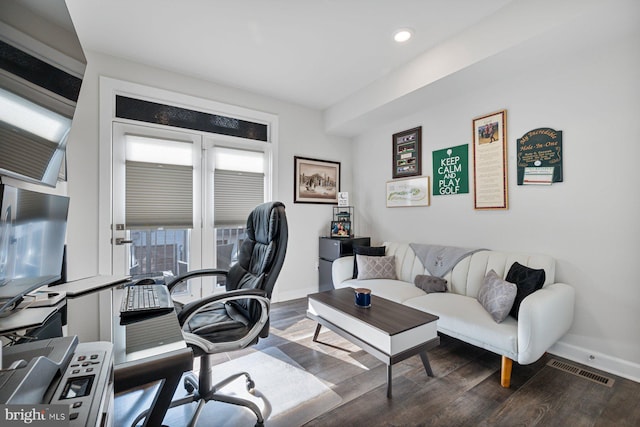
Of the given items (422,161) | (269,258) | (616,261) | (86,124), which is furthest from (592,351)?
(86,124)

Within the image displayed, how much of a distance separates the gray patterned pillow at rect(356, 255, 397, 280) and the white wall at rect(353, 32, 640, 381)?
3.10 ft

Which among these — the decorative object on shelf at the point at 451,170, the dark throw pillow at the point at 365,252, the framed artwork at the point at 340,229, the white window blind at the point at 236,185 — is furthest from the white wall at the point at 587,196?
the white window blind at the point at 236,185

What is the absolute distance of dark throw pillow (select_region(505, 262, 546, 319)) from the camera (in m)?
1.97

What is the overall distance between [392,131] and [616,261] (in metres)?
2.57

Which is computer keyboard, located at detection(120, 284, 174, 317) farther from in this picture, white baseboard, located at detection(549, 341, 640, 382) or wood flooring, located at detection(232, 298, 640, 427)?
white baseboard, located at detection(549, 341, 640, 382)

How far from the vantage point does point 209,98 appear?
126 inches

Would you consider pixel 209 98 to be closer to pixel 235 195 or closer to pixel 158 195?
pixel 235 195

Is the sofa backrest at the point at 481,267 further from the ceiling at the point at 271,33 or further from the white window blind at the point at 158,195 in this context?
the white window blind at the point at 158,195

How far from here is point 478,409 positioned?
160 centimetres

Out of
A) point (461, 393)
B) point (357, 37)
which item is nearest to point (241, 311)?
point (461, 393)

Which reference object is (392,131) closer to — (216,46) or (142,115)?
(216,46)

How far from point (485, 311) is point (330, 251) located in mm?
2027

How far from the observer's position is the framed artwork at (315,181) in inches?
152

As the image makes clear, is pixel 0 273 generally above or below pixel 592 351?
above
